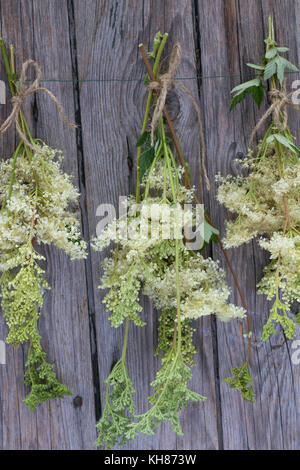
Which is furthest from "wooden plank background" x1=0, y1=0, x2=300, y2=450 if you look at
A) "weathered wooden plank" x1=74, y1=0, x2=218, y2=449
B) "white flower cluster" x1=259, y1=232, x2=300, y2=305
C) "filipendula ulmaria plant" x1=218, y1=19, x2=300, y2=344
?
"white flower cluster" x1=259, y1=232, x2=300, y2=305

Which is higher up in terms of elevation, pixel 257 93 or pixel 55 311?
pixel 257 93

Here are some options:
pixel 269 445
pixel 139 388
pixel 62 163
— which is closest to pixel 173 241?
pixel 62 163

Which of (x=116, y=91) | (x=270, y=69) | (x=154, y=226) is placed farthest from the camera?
(x=116, y=91)

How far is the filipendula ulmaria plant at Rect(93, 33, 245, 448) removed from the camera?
38.6 inches

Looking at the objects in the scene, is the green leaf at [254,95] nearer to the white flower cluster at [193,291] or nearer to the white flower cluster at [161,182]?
the white flower cluster at [161,182]

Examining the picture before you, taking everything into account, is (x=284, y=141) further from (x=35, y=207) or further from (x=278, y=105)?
(x=35, y=207)

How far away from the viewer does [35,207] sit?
1.01 metres

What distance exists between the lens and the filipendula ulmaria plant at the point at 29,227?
39.0 inches

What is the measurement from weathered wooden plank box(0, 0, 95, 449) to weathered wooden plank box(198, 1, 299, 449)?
406 millimetres

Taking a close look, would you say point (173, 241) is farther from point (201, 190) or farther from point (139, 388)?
point (139, 388)

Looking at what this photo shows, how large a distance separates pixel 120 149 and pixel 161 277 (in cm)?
40

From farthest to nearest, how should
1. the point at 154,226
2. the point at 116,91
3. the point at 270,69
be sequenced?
the point at 116,91 → the point at 270,69 → the point at 154,226

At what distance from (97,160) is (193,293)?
1.58 ft

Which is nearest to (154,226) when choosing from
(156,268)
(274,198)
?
(156,268)
